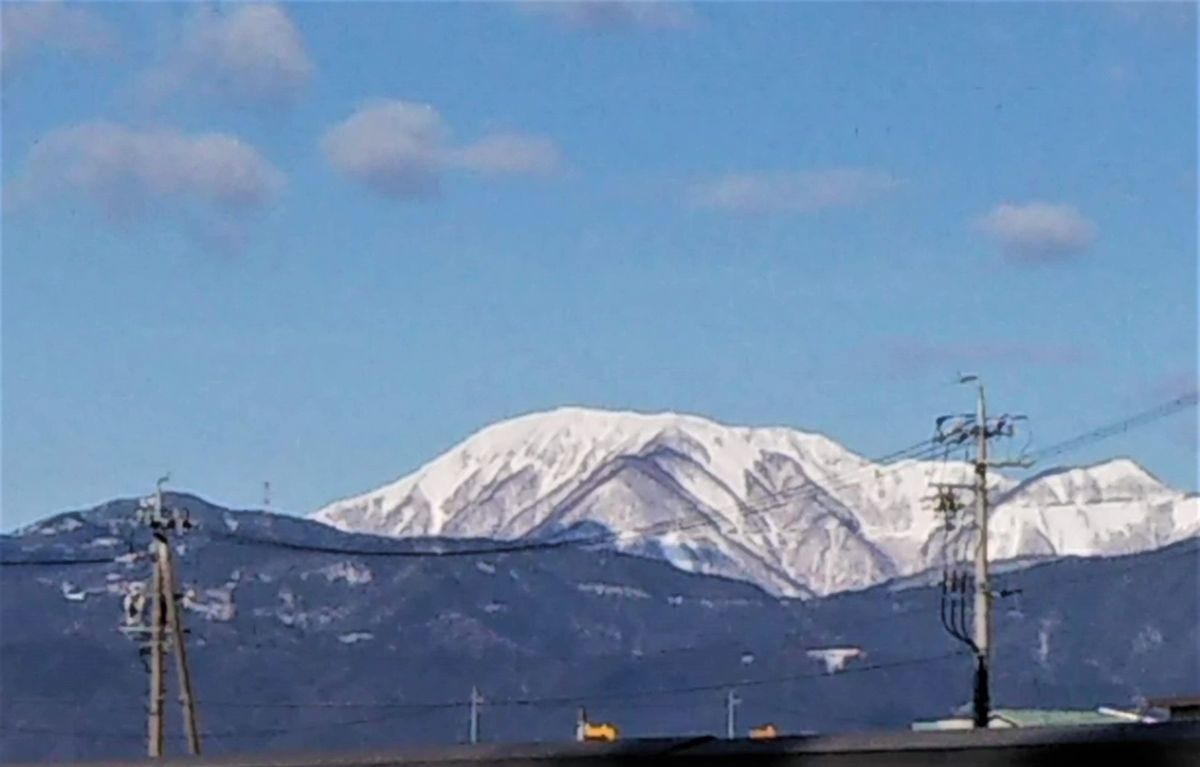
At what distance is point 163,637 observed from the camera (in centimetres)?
4762

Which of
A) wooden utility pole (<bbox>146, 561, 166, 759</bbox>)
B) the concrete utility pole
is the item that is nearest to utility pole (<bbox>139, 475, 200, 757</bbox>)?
wooden utility pole (<bbox>146, 561, 166, 759</bbox>)

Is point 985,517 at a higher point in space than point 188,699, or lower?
higher

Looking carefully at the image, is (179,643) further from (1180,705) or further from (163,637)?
(1180,705)

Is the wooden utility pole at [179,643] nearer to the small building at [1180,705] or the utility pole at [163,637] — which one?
the utility pole at [163,637]

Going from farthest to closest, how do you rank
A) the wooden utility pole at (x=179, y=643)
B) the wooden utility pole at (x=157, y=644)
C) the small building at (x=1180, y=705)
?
1. the wooden utility pole at (x=157, y=644)
2. the wooden utility pole at (x=179, y=643)
3. the small building at (x=1180, y=705)

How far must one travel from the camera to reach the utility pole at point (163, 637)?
1777 inches

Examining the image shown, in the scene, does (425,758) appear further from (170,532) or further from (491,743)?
(170,532)

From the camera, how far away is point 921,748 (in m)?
7.66

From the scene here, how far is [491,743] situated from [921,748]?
141cm

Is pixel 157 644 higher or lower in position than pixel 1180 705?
higher

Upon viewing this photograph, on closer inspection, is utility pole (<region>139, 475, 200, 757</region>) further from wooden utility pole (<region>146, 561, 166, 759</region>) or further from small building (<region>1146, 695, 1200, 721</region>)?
small building (<region>1146, 695, 1200, 721</region>)

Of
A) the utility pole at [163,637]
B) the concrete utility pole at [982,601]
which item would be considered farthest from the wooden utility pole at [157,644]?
the concrete utility pole at [982,601]

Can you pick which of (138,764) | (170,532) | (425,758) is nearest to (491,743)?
(425,758)

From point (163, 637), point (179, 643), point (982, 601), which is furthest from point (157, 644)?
point (982, 601)
